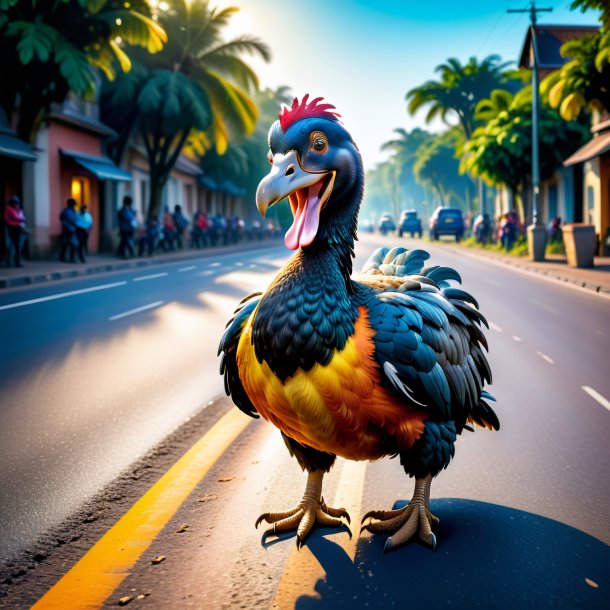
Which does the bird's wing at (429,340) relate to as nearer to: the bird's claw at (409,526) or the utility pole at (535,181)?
the bird's claw at (409,526)

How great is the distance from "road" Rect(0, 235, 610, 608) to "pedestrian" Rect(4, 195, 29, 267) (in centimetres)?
1083

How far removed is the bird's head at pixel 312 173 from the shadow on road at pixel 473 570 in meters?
Result: 1.23

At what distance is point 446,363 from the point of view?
2.95 metres

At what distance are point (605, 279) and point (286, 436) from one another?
1618cm

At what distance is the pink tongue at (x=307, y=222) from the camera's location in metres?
2.69

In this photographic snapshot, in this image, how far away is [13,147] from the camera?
21641mm

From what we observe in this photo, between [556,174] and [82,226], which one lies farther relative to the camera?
[556,174]

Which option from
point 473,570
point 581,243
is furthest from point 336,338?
point 581,243

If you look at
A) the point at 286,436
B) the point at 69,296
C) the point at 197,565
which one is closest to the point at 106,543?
the point at 197,565

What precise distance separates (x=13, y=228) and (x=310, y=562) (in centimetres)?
1853

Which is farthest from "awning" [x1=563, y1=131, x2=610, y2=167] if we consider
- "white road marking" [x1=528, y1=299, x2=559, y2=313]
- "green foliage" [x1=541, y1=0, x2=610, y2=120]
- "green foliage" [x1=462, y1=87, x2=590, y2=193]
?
"white road marking" [x1=528, y1=299, x2=559, y2=313]

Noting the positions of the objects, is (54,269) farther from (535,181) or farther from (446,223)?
(446,223)

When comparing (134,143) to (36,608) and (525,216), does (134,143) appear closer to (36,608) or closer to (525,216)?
(525,216)

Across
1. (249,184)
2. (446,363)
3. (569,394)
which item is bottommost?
(569,394)
